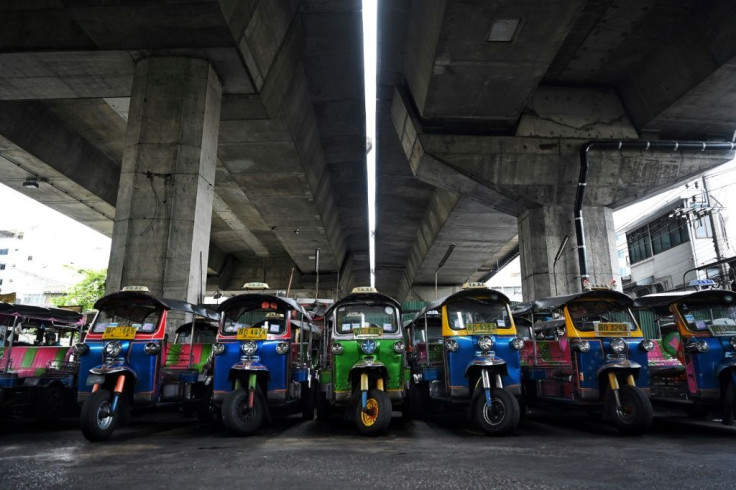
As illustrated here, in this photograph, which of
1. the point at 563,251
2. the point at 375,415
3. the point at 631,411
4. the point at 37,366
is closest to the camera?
the point at 631,411

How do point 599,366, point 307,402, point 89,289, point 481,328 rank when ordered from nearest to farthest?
point 599,366 → point 481,328 → point 307,402 → point 89,289

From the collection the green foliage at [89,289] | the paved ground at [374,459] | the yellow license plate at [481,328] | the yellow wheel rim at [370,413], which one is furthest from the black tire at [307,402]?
the green foliage at [89,289]

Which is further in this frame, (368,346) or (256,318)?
(256,318)

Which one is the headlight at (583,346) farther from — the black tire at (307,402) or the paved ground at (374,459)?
the black tire at (307,402)

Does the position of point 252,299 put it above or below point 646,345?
above

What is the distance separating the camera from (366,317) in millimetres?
8555

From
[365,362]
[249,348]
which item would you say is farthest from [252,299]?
[365,362]

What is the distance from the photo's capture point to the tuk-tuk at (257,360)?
727 cm

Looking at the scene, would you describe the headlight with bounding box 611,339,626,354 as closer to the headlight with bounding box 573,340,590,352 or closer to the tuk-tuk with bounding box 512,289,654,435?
the tuk-tuk with bounding box 512,289,654,435

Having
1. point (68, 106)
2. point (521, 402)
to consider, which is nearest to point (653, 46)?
point (521, 402)

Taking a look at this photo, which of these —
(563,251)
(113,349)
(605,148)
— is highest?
(605,148)

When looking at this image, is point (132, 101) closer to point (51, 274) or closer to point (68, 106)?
point (68, 106)

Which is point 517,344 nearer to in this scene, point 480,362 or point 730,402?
point 480,362

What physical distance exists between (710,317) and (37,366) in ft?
43.8
